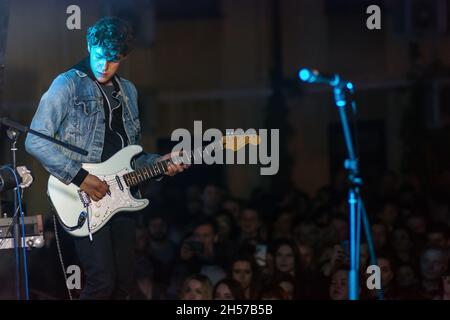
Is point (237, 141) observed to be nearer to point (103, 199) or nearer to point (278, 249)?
point (103, 199)

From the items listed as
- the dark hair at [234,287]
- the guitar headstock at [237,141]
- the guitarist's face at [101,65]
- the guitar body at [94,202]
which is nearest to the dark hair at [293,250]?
the dark hair at [234,287]

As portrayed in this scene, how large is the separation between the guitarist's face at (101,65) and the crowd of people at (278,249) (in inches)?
35.7

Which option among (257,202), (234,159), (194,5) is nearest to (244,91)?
(194,5)

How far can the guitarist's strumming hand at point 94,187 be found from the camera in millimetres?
4695

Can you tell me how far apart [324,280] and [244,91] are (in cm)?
348

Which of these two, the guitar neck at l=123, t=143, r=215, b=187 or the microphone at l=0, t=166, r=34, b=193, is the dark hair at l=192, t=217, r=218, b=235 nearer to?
the guitar neck at l=123, t=143, r=215, b=187

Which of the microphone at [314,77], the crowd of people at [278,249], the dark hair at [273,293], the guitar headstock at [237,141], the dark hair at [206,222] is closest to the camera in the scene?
the microphone at [314,77]

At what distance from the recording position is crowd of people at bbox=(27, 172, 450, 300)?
236 inches

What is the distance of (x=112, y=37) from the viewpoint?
15.7 ft

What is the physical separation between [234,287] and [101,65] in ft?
5.87

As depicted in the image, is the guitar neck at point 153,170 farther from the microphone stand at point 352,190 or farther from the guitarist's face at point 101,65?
the microphone stand at point 352,190

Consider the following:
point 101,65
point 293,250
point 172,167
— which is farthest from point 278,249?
point 101,65

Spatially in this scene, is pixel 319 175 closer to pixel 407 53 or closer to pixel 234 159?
pixel 407 53
